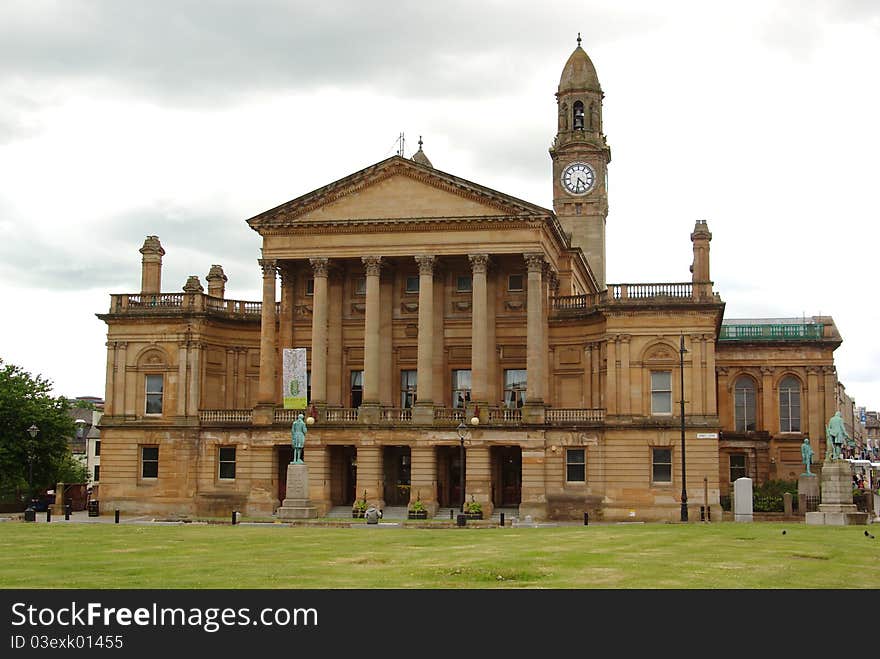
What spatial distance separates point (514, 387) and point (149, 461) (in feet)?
75.5

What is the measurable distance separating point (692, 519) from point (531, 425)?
10.2 m

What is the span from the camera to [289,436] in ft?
219

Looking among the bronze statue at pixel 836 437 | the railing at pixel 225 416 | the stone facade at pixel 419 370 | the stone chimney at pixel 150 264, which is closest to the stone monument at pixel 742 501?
the stone facade at pixel 419 370

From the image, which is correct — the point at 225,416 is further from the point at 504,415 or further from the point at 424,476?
the point at 504,415

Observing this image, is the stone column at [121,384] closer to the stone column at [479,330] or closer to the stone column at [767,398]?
the stone column at [479,330]

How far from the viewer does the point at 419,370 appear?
66.3 meters

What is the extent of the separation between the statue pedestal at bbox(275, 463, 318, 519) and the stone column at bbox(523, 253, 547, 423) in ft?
46.7

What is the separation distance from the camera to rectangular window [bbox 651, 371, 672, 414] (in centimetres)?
6581

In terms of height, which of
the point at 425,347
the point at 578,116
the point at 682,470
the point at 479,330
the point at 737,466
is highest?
the point at 578,116

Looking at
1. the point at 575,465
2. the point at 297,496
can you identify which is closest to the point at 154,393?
the point at 297,496

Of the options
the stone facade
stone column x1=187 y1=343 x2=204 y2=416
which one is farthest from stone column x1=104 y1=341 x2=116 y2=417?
stone column x1=187 y1=343 x2=204 y2=416
